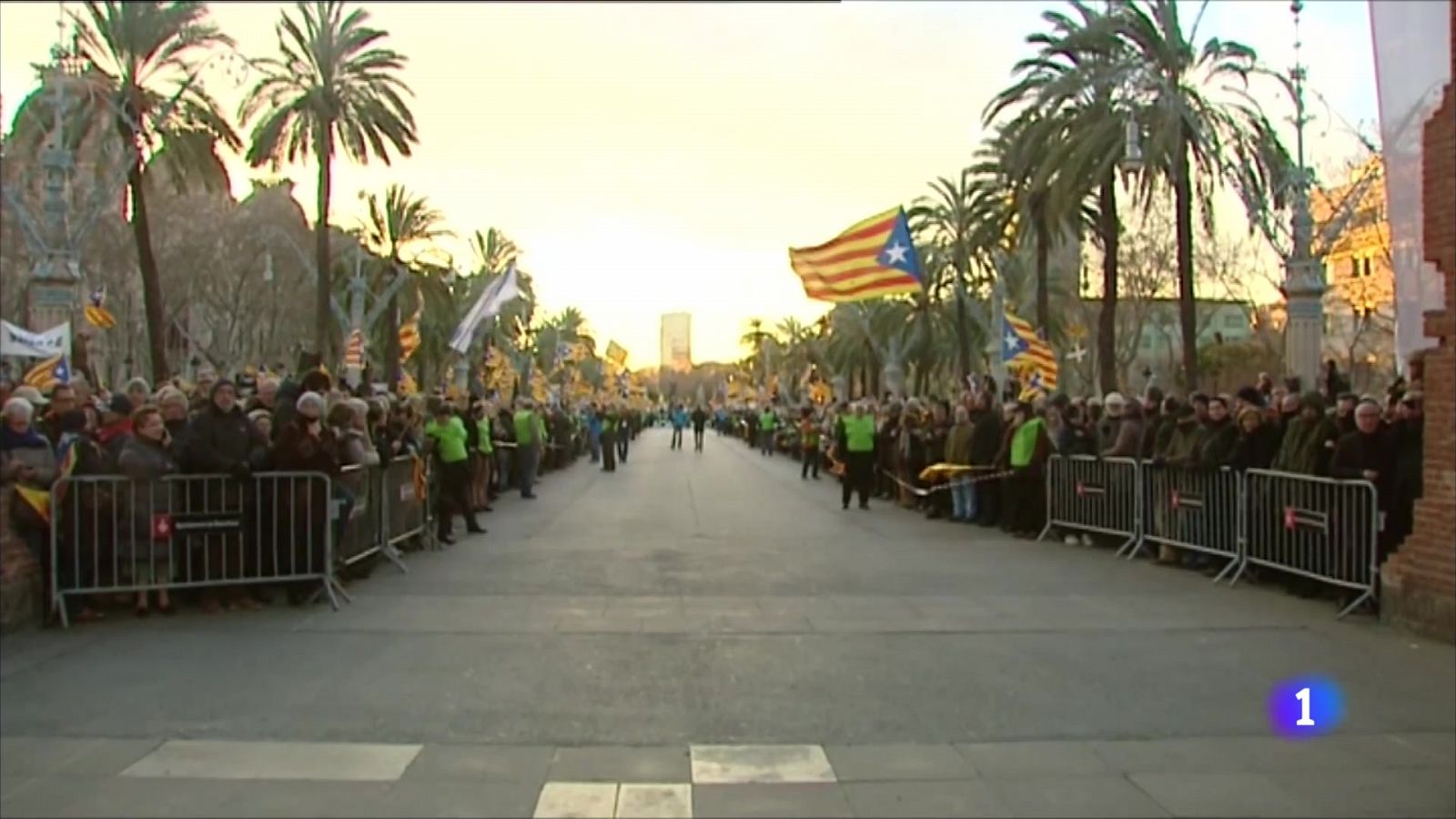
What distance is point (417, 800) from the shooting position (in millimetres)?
5562

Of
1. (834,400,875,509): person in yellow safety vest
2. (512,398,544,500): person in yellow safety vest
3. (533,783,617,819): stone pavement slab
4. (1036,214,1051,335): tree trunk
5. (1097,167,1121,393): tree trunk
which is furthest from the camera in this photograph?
(1036,214,1051,335): tree trunk

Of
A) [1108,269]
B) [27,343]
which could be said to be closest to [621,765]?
[27,343]

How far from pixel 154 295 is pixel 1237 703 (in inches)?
1129

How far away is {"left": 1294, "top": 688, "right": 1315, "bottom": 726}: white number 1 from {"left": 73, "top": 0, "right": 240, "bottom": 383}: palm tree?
961 inches

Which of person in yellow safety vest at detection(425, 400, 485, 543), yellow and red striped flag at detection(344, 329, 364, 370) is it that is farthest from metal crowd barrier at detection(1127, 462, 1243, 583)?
yellow and red striped flag at detection(344, 329, 364, 370)

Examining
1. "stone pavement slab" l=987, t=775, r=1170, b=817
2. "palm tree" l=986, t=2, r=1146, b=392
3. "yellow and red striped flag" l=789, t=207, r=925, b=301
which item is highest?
"palm tree" l=986, t=2, r=1146, b=392

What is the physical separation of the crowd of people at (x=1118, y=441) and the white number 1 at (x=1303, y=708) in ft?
10.5

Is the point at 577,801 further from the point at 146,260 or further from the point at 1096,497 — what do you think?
the point at 146,260

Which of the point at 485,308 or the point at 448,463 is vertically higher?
the point at 485,308

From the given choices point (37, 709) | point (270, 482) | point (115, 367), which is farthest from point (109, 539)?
point (115, 367)

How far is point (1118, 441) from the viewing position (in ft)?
49.4

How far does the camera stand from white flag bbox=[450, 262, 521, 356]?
24969 millimetres

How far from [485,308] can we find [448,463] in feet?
33.3

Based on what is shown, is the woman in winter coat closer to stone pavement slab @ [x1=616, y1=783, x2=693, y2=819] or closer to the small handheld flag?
stone pavement slab @ [x1=616, y1=783, x2=693, y2=819]
